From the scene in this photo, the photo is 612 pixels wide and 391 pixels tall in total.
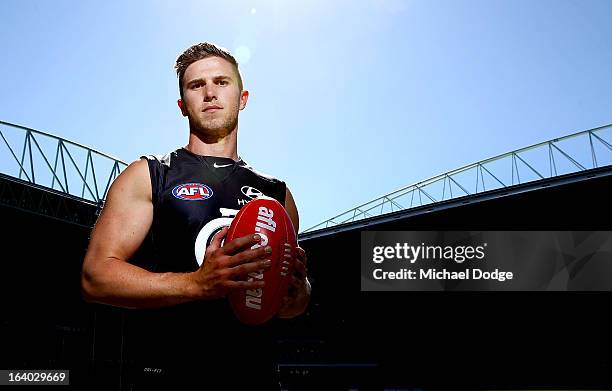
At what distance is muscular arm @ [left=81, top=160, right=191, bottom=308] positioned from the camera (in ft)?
6.04

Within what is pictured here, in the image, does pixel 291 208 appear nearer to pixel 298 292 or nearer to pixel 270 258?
pixel 298 292

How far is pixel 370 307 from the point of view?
25453mm

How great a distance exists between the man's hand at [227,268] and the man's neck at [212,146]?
20.7 inches

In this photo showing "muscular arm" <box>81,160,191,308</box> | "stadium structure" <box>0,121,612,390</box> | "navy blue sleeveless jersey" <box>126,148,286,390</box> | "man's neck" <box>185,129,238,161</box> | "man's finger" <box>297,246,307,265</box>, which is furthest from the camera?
"stadium structure" <box>0,121,612,390</box>

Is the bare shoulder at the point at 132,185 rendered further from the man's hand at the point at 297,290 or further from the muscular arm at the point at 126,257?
the man's hand at the point at 297,290

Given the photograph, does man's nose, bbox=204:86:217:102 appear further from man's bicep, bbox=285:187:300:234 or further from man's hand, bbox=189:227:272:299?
man's hand, bbox=189:227:272:299

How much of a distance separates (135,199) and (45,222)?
23023 mm

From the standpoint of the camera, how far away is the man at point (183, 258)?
73.5 inches

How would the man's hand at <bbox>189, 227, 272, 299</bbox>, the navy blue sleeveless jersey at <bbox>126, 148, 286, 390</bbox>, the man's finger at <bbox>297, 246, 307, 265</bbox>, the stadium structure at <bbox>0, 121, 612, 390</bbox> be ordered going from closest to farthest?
1. the man's hand at <bbox>189, 227, 272, 299</bbox>
2. the navy blue sleeveless jersey at <bbox>126, 148, 286, 390</bbox>
3. the man's finger at <bbox>297, 246, 307, 265</bbox>
4. the stadium structure at <bbox>0, 121, 612, 390</bbox>

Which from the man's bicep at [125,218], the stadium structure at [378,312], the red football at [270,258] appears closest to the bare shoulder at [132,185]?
the man's bicep at [125,218]

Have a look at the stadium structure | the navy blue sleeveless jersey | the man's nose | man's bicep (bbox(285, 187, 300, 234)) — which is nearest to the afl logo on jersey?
the navy blue sleeveless jersey

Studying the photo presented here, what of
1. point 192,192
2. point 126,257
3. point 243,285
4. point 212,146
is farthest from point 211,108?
point 243,285

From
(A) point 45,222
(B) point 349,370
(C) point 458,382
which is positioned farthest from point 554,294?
(A) point 45,222

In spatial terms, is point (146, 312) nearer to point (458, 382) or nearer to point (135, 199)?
point (135, 199)
